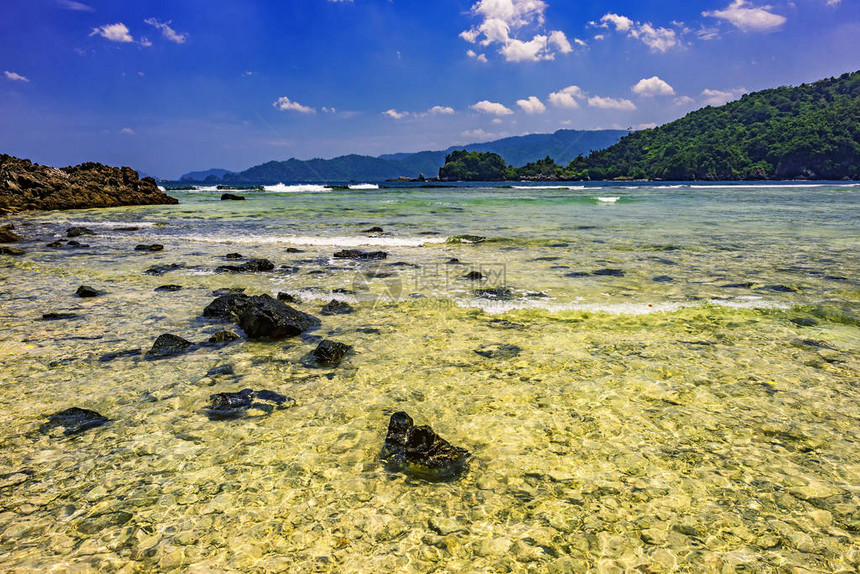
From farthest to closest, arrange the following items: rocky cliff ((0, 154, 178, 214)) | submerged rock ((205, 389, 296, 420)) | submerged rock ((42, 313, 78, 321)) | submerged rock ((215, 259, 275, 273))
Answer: rocky cliff ((0, 154, 178, 214)) → submerged rock ((215, 259, 275, 273)) → submerged rock ((42, 313, 78, 321)) → submerged rock ((205, 389, 296, 420))

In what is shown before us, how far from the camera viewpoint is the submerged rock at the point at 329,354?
17.1 ft

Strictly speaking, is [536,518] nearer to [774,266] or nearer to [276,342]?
[276,342]

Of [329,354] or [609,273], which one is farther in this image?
[609,273]

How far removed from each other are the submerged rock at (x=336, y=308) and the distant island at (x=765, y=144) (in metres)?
179

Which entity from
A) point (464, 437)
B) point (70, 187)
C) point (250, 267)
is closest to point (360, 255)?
point (250, 267)

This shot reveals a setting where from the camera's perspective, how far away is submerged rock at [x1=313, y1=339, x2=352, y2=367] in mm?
5207

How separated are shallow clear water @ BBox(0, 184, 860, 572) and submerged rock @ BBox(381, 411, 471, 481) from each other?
0.37 ft

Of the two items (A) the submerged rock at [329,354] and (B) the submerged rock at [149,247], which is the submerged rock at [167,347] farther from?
(B) the submerged rock at [149,247]

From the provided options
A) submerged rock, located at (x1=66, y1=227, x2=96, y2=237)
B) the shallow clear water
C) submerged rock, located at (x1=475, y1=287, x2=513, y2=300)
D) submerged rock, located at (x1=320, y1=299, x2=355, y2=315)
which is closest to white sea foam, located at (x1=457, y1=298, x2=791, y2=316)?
the shallow clear water

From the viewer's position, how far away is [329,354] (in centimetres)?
527

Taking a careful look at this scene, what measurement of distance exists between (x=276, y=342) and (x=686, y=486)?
482 centimetres

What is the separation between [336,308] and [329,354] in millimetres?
2386

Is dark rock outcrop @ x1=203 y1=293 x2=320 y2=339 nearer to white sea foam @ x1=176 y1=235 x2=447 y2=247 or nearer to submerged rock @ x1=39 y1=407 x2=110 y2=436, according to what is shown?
submerged rock @ x1=39 y1=407 x2=110 y2=436

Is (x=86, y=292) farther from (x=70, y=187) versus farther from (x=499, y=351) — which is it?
(x=70, y=187)
